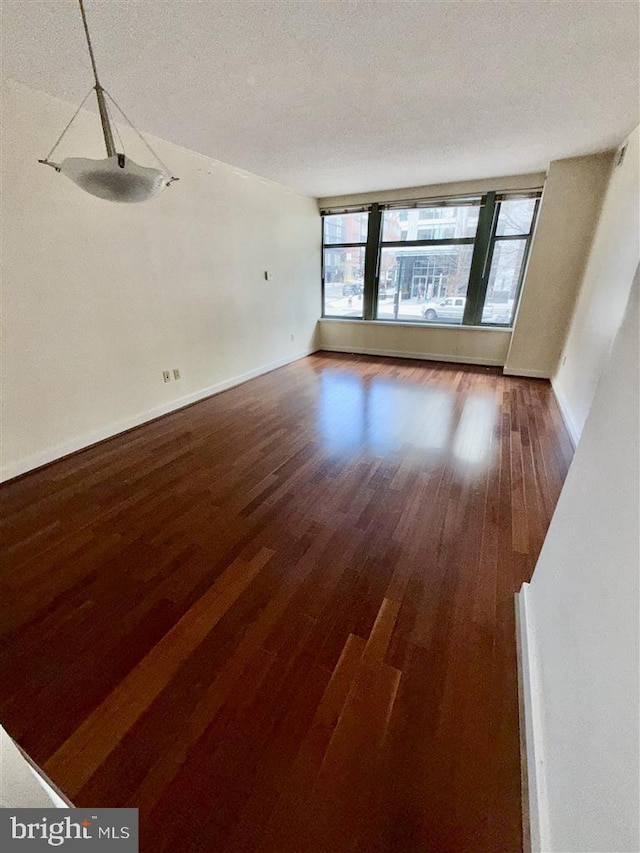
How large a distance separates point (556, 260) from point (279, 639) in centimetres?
504

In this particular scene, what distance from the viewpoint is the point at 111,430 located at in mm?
3090

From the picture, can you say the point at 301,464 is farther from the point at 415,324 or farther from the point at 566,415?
the point at 415,324

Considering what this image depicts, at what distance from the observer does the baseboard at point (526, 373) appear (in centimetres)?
469

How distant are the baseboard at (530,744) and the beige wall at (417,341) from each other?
460 cm

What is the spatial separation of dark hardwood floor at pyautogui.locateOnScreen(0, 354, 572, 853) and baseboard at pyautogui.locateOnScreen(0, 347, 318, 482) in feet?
0.40

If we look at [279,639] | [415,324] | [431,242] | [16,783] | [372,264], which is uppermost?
[431,242]

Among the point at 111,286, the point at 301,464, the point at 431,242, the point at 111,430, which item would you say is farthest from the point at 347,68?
the point at 431,242

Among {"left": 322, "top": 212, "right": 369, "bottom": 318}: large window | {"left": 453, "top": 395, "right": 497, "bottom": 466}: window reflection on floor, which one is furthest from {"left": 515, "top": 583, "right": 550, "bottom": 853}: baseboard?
{"left": 322, "top": 212, "right": 369, "bottom": 318}: large window

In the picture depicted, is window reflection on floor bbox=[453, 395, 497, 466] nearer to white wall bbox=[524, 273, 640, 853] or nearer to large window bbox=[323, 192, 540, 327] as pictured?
white wall bbox=[524, 273, 640, 853]

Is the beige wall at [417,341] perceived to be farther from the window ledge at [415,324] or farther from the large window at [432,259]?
the large window at [432,259]

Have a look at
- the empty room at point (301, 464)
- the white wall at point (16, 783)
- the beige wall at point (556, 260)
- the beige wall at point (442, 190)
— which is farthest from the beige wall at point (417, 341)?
the white wall at point (16, 783)

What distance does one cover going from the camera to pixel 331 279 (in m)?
6.12

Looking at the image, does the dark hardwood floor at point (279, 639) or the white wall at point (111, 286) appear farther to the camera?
the white wall at point (111, 286)

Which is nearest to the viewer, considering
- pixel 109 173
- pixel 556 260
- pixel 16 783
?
pixel 16 783
